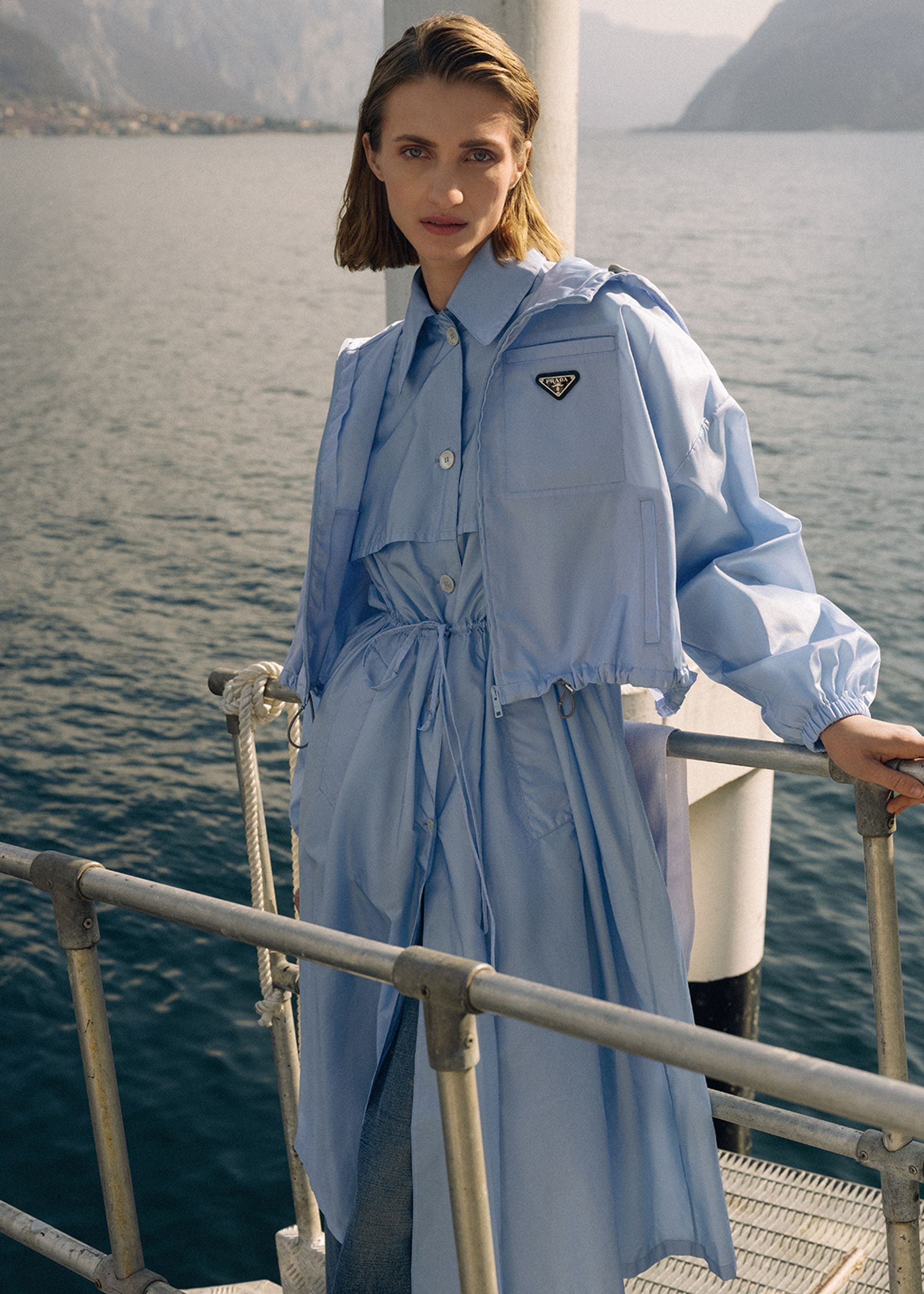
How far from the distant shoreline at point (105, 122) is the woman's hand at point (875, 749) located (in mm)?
139065

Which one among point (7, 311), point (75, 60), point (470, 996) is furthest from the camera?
point (75, 60)

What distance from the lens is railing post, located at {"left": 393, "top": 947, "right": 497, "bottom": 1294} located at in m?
1.28

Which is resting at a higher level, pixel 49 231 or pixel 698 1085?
pixel 49 231

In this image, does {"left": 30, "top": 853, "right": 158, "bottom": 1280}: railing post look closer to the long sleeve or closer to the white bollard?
the long sleeve

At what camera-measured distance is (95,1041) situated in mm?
1777

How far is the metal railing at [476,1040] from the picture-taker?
1076 mm

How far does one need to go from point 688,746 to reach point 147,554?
1320 cm

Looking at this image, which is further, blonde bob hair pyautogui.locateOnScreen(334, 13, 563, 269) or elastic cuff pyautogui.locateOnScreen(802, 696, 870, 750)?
A: blonde bob hair pyautogui.locateOnScreen(334, 13, 563, 269)

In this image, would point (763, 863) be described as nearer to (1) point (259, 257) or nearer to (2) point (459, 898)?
(2) point (459, 898)

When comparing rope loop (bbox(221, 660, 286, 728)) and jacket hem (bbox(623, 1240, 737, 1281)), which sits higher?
rope loop (bbox(221, 660, 286, 728))

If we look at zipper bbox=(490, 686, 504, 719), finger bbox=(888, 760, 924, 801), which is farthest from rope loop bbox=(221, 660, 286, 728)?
finger bbox=(888, 760, 924, 801)

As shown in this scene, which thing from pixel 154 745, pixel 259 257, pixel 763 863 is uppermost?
pixel 259 257

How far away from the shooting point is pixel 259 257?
4238 centimetres

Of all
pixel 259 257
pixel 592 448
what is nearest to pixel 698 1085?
pixel 592 448
